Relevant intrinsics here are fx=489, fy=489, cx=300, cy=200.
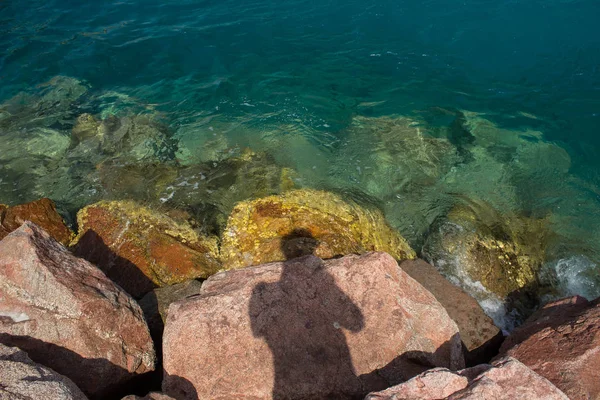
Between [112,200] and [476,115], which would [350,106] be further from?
[112,200]

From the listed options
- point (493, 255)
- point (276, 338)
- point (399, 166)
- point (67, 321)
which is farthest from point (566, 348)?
point (399, 166)

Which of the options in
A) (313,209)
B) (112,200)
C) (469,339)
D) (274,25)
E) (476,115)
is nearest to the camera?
(469,339)

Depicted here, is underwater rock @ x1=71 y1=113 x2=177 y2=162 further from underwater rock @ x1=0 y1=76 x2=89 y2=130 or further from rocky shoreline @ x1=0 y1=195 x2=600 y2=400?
rocky shoreline @ x1=0 y1=195 x2=600 y2=400

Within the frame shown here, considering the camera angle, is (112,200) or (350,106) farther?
(350,106)

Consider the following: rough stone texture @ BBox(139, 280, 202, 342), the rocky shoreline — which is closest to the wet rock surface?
the rocky shoreline

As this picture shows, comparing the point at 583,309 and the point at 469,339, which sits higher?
the point at 583,309

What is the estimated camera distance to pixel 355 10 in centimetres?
1445

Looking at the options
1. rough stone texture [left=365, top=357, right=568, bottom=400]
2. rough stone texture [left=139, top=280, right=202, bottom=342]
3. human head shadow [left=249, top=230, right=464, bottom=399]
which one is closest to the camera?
rough stone texture [left=365, top=357, right=568, bottom=400]

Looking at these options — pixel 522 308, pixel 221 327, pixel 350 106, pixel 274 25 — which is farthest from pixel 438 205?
pixel 274 25

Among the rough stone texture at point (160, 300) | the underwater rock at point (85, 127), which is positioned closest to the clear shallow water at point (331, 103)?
the underwater rock at point (85, 127)

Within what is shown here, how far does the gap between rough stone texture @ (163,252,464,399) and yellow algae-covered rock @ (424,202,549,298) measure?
2290 millimetres

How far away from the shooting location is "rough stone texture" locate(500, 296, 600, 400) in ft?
13.6

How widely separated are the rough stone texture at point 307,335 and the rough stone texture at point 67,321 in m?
0.48

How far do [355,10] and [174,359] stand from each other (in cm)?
1247
